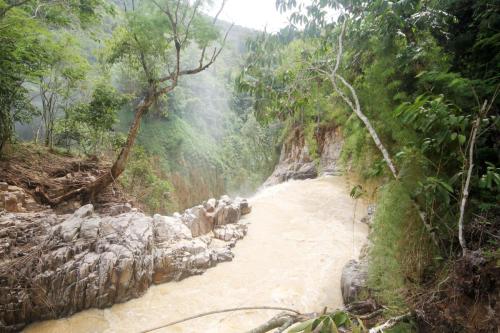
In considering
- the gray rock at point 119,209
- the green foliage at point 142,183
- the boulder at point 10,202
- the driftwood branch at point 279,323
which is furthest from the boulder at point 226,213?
the driftwood branch at point 279,323

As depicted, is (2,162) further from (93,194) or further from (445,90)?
(445,90)

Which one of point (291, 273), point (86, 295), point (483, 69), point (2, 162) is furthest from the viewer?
point (2, 162)

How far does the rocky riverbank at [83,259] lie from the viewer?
272 cm

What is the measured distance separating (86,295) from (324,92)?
12.0ft

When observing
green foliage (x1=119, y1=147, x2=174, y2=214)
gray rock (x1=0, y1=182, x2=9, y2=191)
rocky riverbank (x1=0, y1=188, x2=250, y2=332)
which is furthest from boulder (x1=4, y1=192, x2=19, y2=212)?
green foliage (x1=119, y1=147, x2=174, y2=214)

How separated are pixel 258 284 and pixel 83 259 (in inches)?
84.7

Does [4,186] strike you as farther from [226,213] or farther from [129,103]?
[129,103]

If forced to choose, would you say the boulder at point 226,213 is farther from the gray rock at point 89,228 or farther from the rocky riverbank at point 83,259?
the gray rock at point 89,228

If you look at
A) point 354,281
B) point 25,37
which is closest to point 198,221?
point 354,281

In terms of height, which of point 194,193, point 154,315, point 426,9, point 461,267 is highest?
point 426,9

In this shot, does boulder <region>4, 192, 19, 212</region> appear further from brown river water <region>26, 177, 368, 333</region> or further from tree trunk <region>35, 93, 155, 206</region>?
brown river water <region>26, 177, 368, 333</region>

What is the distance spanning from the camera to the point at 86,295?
2.89 m

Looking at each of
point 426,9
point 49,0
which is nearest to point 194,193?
point 49,0

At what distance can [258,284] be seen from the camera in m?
3.49
